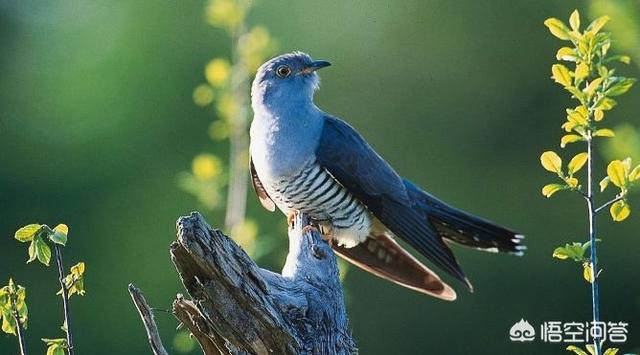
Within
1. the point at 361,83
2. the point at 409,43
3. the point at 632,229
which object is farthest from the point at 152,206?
the point at 632,229

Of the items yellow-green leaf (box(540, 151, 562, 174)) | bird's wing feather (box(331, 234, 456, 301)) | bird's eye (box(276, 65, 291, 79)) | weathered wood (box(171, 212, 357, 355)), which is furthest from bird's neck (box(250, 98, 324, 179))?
yellow-green leaf (box(540, 151, 562, 174))

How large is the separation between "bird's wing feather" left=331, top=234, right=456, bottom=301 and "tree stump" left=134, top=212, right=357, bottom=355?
1.21m

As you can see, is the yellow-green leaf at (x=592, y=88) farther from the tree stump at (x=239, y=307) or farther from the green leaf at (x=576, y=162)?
the tree stump at (x=239, y=307)

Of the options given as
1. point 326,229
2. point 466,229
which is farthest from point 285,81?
point 466,229

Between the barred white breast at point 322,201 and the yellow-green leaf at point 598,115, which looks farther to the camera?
the barred white breast at point 322,201

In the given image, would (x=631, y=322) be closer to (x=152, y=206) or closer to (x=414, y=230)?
(x=152, y=206)

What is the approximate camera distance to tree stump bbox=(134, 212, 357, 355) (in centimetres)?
232

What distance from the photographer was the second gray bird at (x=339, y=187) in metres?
3.71

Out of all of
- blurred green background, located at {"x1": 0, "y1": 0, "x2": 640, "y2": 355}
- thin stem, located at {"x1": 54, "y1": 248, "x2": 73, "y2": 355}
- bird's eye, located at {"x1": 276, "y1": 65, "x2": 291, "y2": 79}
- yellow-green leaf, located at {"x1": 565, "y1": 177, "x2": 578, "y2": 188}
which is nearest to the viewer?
thin stem, located at {"x1": 54, "y1": 248, "x2": 73, "y2": 355}

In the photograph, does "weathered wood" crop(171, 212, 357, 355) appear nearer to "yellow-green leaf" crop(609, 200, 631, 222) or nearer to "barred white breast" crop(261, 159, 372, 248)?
"yellow-green leaf" crop(609, 200, 631, 222)

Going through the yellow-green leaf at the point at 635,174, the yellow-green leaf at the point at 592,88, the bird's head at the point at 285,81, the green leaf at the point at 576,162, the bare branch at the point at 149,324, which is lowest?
the bare branch at the point at 149,324

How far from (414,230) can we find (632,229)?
4.56 metres

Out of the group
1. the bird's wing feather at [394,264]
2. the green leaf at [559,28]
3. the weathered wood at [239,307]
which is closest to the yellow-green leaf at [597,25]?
the green leaf at [559,28]

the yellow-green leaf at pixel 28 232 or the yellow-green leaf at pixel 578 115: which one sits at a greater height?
the yellow-green leaf at pixel 578 115
